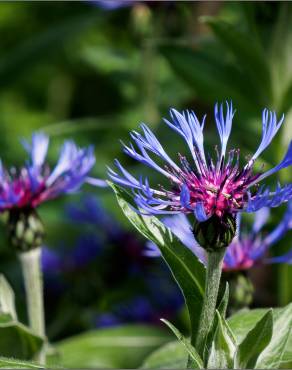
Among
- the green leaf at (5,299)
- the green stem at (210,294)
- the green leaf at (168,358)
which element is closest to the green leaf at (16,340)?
the green leaf at (5,299)

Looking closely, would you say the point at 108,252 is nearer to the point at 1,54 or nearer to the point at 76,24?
the point at 76,24

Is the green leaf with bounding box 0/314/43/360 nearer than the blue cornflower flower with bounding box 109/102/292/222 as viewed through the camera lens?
No

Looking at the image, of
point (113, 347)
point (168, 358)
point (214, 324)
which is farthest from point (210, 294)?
point (113, 347)

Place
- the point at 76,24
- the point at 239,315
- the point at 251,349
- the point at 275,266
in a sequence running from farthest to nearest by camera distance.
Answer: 1. the point at 76,24
2. the point at 275,266
3. the point at 239,315
4. the point at 251,349

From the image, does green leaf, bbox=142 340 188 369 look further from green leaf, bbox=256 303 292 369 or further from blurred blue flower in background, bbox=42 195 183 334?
blurred blue flower in background, bbox=42 195 183 334

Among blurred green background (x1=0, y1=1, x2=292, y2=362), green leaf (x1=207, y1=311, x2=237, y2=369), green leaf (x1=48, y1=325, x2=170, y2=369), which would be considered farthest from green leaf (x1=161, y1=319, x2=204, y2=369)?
green leaf (x1=48, y1=325, x2=170, y2=369)

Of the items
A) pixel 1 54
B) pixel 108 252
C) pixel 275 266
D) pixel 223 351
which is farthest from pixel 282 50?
pixel 1 54

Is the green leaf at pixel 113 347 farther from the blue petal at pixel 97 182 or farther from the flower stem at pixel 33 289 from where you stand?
the blue petal at pixel 97 182
